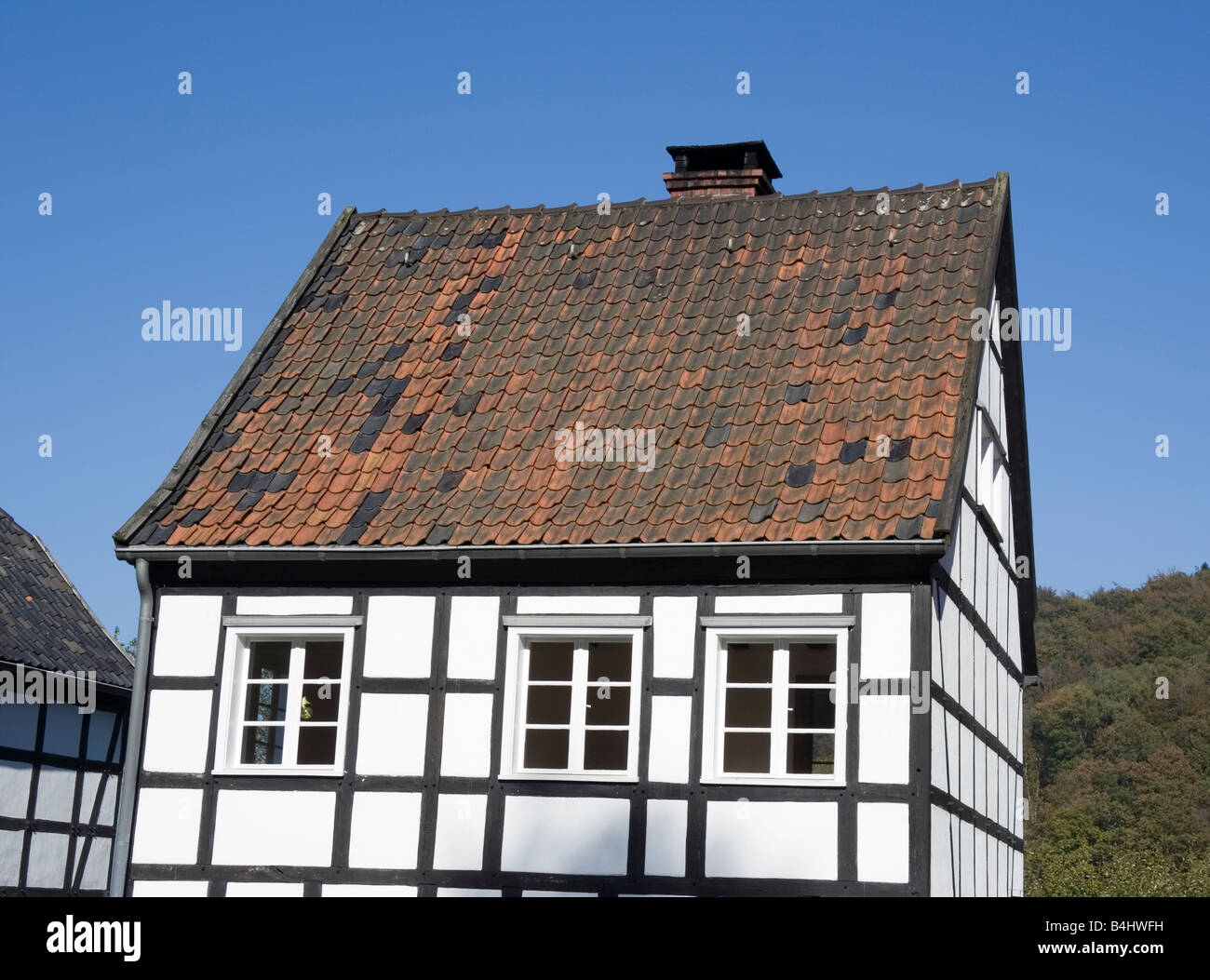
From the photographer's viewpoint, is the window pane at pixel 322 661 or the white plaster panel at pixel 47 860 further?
the white plaster panel at pixel 47 860

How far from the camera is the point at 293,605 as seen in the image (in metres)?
12.6

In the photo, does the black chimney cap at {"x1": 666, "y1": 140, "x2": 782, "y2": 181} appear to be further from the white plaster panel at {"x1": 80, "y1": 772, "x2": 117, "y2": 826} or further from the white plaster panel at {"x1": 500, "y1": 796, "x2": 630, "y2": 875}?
the white plaster panel at {"x1": 80, "y1": 772, "x2": 117, "y2": 826}

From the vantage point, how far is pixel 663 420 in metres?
13.0

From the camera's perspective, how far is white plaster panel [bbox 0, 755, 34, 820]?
57.9ft

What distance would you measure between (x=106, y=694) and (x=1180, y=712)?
151 ft

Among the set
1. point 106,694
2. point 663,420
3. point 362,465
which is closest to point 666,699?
point 663,420

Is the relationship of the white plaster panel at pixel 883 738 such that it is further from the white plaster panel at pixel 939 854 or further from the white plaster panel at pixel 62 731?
the white plaster panel at pixel 62 731

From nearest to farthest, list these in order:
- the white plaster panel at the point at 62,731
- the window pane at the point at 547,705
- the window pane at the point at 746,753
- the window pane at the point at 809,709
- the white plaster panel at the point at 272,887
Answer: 1. the white plaster panel at the point at 272,887
2. the window pane at the point at 547,705
3. the window pane at the point at 746,753
4. the window pane at the point at 809,709
5. the white plaster panel at the point at 62,731

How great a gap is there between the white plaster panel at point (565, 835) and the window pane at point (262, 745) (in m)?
2.13

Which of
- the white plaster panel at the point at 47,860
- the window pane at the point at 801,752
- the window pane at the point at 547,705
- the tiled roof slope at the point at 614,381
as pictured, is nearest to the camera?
the tiled roof slope at the point at 614,381

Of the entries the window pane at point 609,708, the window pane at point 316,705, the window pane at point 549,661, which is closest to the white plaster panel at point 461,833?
the window pane at point 549,661

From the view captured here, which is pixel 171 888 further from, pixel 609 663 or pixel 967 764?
pixel 967 764

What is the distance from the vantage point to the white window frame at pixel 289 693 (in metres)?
12.2
